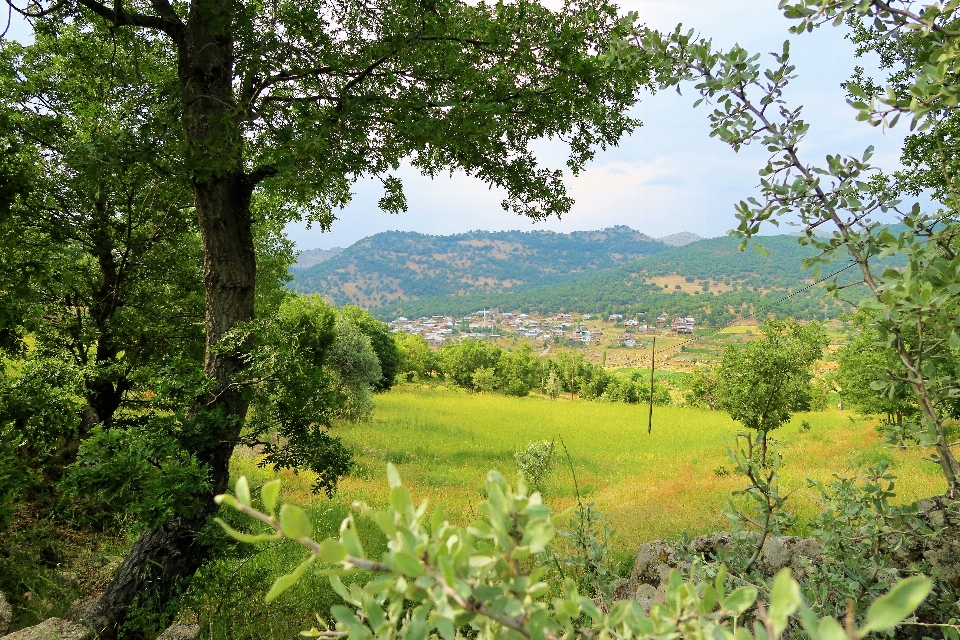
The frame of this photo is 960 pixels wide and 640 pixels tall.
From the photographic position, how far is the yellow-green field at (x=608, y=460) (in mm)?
10945

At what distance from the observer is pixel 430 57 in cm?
441

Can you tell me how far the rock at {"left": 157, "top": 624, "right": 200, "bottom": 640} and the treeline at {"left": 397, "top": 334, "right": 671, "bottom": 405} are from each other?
5308 centimetres

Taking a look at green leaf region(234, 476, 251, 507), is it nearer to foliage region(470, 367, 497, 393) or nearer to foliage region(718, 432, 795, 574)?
foliage region(718, 432, 795, 574)

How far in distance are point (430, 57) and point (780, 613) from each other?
487cm

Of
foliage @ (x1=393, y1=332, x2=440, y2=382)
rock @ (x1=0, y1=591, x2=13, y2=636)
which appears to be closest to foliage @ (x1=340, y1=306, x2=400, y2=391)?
foliage @ (x1=393, y1=332, x2=440, y2=382)

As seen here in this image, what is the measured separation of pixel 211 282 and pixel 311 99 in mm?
2142

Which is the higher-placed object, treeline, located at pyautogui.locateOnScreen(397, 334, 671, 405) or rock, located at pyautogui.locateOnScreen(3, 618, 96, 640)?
rock, located at pyautogui.locateOnScreen(3, 618, 96, 640)

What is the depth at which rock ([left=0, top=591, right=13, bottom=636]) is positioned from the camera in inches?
→ 169

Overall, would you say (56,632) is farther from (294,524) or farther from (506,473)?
Result: (506,473)

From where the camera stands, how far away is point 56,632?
160 inches

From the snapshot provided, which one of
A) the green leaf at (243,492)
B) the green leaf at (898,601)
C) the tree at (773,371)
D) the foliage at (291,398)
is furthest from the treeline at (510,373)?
the green leaf at (898,601)

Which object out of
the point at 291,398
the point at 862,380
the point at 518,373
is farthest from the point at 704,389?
the point at 291,398

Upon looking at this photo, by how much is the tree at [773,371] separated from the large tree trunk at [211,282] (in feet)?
43.5

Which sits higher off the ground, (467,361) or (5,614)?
(5,614)
